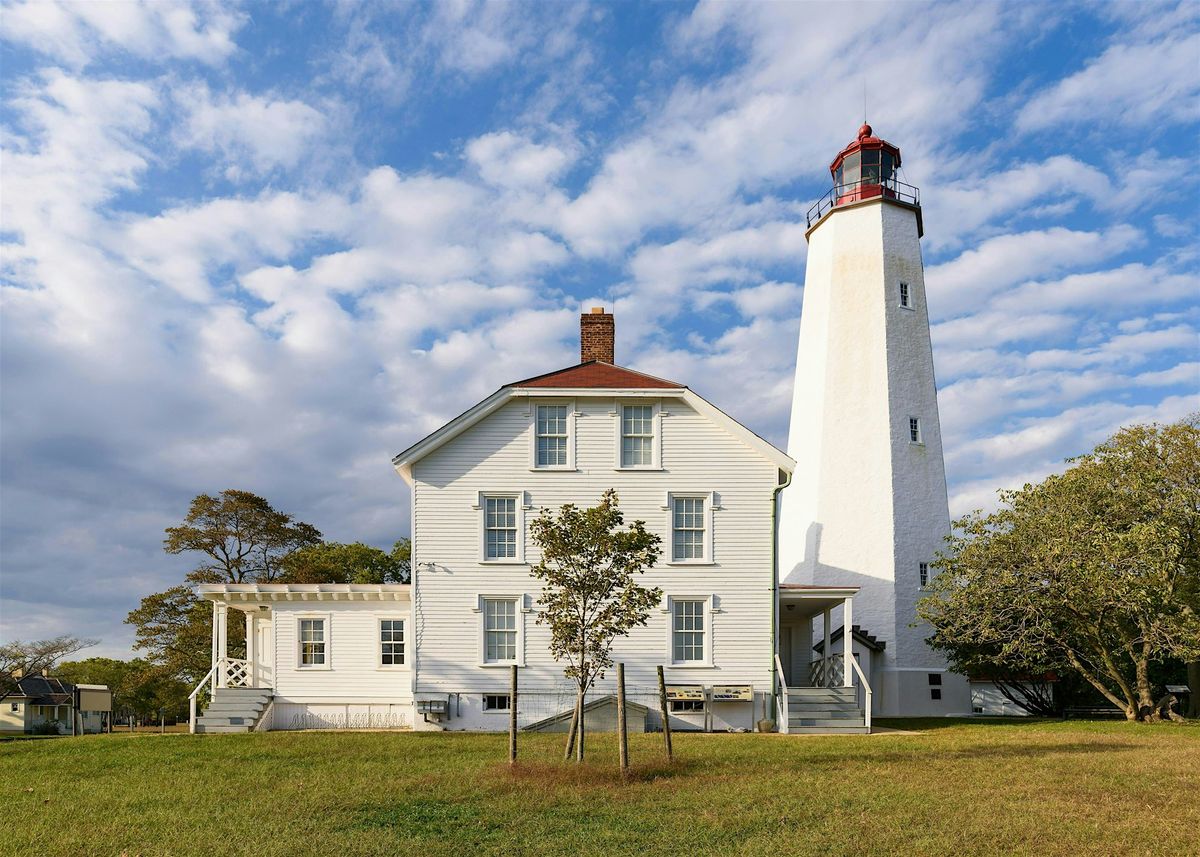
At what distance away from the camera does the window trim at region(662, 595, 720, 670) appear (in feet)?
71.4

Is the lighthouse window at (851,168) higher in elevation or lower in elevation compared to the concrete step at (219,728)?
higher

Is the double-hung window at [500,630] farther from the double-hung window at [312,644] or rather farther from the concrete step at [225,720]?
the concrete step at [225,720]

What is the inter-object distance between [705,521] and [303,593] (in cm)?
1002

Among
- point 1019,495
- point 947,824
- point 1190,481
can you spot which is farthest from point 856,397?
point 947,824

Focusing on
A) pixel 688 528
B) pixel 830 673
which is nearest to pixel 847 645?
Answer: pixel 830 673

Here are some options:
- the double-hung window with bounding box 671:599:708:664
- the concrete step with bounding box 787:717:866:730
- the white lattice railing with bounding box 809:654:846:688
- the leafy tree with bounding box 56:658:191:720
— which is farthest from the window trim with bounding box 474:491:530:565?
the leafy tree with bounding box 56:658:191:720

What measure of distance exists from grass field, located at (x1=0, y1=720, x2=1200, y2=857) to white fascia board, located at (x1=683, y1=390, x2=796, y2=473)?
7.10m

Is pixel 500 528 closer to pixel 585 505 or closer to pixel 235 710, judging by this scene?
pixel 585 505

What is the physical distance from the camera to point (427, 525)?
870 inches

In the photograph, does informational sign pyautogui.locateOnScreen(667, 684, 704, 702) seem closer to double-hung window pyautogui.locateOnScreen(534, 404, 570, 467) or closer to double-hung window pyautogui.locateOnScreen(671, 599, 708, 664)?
double-hung window pyautogui.locateOnScreen(671, 599, 708, 664)

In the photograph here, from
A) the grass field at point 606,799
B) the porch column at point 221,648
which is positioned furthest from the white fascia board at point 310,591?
the grass field at point 606,799

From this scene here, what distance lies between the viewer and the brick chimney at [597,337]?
24.8 meters

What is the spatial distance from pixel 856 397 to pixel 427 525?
570 inches

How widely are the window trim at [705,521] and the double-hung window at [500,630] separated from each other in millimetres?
3975
